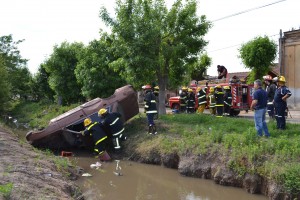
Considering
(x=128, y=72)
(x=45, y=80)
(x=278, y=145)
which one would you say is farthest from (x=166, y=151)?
(x=45, y=80)

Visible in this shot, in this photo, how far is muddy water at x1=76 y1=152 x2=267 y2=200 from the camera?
316 inches

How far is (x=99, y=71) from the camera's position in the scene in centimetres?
2067

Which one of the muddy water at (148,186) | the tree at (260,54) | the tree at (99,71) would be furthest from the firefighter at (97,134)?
the tree at (260,54)

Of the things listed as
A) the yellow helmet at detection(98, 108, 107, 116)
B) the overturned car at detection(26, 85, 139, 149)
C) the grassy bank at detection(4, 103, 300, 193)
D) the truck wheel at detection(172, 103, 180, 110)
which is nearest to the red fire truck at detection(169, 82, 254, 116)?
the truck wheel at detection(172, 103, 180, 110)

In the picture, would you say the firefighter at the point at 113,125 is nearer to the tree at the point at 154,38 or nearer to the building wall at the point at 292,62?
the tree at the point at 154,38

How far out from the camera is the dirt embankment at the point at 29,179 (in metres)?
5.71

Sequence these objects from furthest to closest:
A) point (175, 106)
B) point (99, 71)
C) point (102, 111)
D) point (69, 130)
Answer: point (175, 106) < point (99, 71) < point (69, 130) < point (102, 111)

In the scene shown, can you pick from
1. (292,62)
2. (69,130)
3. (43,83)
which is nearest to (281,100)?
(69,130)

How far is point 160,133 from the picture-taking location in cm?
1226

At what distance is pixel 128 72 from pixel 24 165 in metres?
7.72

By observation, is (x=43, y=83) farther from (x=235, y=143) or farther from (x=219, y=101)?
(x=235, y=143)

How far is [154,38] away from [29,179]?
30.2 ft

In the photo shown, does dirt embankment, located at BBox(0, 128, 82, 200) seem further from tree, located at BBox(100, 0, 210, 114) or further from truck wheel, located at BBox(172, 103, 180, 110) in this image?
truck wheel, located at BBox(172, 103, 180, 110)

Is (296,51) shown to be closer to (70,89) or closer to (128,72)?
(128,72)
